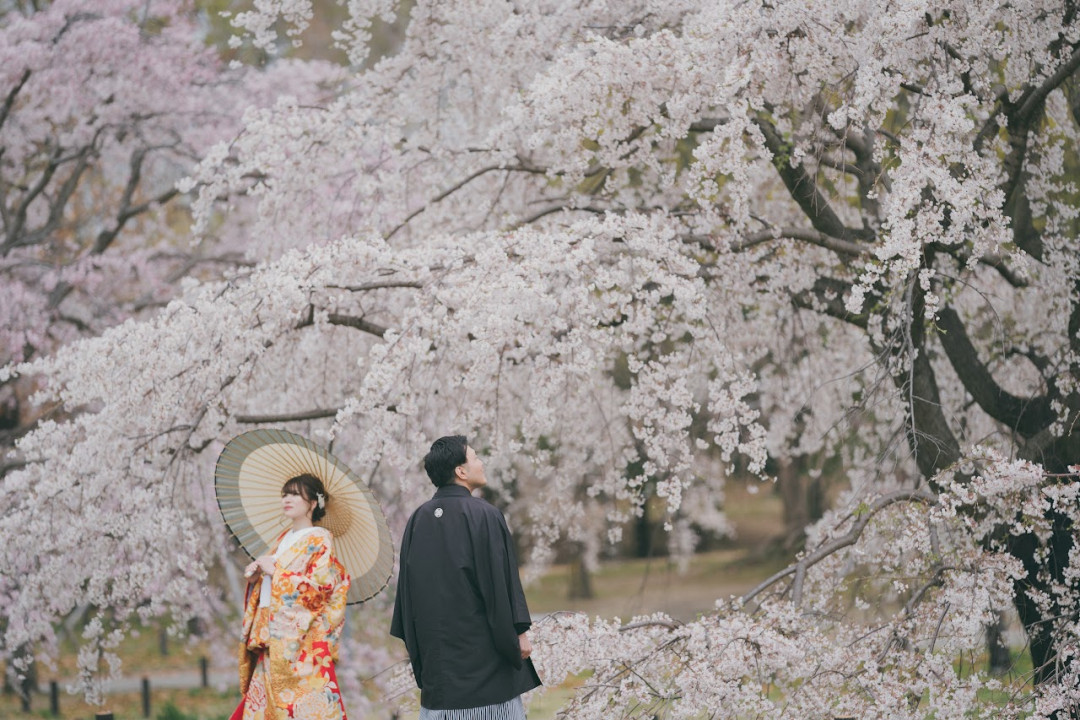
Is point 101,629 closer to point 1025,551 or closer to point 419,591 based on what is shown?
point 419,591

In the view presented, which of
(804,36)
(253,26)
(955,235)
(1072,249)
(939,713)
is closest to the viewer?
(939,713)

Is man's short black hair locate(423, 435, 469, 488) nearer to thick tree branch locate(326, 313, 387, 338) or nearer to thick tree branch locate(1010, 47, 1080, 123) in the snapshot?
thick tree branch locate(326, 313, 387, 338)

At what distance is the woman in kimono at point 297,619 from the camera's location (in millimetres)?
3688

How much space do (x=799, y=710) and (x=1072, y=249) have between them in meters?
2.92

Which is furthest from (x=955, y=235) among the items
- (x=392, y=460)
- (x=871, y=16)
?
(x=392, y=460)

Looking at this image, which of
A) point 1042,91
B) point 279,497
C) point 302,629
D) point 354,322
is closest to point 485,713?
point 302,629

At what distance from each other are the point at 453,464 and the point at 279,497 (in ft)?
2.47

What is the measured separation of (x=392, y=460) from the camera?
5.16 m

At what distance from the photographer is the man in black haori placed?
3.53 meters

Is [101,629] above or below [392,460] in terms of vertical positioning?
below

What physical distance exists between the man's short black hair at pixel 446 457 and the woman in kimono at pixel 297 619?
1.52 feet

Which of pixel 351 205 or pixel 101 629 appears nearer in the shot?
pixel 101 629

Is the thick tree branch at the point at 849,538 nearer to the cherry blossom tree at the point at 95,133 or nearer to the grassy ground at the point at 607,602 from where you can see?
the grassy ground at the point at 607,602

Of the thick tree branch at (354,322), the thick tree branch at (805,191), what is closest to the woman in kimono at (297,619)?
the thick tree branch at (354,322)
